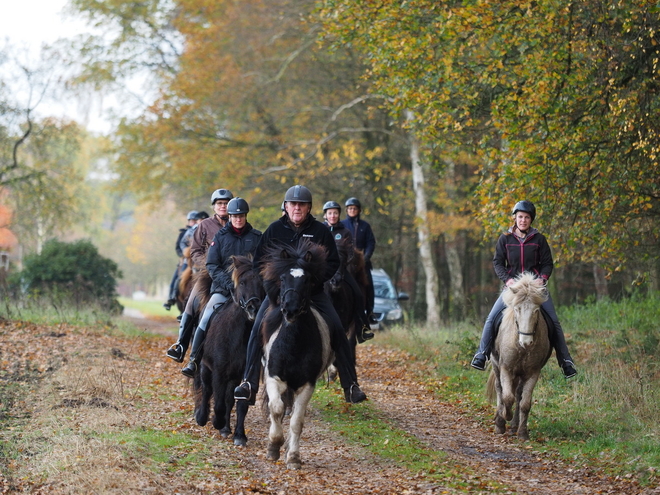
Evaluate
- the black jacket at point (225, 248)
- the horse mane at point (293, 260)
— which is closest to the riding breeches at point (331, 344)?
the horse mane at point (293, 260)

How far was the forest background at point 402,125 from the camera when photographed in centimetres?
1197

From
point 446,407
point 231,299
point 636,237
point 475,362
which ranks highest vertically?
point 636,237

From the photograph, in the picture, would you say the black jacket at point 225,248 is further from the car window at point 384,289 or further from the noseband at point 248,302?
the car window at point 384,289

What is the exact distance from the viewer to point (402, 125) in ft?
54.3

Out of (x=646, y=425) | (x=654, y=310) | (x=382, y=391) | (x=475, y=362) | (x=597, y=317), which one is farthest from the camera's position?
(x=597, y=317)

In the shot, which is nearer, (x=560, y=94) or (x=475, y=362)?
(x=475, y=362)

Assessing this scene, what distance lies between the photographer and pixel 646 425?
943 centimetres

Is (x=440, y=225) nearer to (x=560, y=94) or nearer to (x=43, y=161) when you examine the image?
(x=560, y=94)

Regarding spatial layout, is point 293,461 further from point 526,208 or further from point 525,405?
point 526,208

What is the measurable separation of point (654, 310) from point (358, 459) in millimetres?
9309

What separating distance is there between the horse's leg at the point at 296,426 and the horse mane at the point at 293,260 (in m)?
1.14

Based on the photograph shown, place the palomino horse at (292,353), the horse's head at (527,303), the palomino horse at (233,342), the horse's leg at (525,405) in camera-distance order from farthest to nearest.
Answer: the horse's leg at (525,405), the horse's head at (527,303), the palomino horse at (233,342), the palomino horse at (292,353)

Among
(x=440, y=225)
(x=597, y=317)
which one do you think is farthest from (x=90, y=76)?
(x=597, y=317)

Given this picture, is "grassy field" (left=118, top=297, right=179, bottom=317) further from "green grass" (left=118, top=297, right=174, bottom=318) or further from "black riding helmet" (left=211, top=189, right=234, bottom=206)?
"black riding helmet" (left=211, top=189, right=234, bottom=206)
